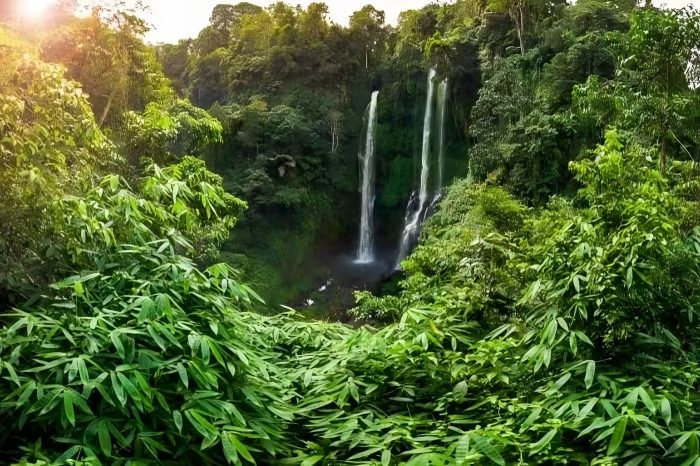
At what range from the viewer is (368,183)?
1902 centimetres

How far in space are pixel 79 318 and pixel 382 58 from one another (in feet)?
62.5

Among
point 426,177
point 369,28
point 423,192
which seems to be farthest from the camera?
point 369,28

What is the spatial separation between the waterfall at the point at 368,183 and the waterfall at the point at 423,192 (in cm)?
158

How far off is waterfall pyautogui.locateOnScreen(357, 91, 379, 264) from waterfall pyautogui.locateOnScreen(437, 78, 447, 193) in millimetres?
2611

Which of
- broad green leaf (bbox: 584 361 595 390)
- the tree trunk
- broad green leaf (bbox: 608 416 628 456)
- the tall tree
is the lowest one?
broad green leaf (bbox: 608 416 628 456)

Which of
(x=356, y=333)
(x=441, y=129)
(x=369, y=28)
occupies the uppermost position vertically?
(x=369, y=28)

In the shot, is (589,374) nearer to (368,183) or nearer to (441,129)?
(441,129)

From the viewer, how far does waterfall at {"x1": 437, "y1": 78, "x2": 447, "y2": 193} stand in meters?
17.0

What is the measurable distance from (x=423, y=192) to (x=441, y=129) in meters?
2.11

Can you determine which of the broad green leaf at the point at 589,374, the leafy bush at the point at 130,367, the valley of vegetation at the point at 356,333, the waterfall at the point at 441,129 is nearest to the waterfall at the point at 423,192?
the waterfall at the point at 441,129

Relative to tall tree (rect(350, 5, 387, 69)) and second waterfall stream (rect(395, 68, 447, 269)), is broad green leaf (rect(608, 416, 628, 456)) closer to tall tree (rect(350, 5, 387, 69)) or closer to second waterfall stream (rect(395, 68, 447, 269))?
second waterfall stream (rect(395, 68, 447, 269))

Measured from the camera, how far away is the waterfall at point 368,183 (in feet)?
60.6

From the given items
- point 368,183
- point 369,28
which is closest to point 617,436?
point 368,183

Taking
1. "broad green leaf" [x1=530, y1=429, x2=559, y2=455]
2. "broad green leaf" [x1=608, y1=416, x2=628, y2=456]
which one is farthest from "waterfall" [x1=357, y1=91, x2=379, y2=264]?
"broad green leaf" [x1=608, y1=416, x2=628, y2=456]
